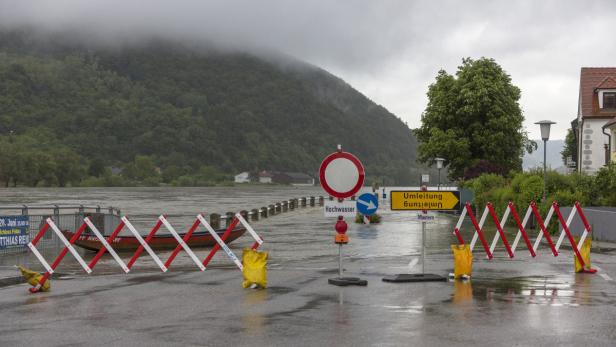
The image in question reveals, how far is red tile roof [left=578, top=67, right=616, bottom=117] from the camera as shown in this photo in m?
57.4

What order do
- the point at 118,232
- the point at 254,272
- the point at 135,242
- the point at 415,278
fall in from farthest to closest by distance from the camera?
the point at 135,242, the point at 118,232, the point at 415,278, the point at 254,272

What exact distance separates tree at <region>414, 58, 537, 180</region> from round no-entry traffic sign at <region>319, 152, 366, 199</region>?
1892 inches

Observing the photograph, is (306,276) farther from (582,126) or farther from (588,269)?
(582,126)

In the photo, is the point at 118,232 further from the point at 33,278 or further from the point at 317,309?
the point at 317,309

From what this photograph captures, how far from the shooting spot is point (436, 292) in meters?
12.6

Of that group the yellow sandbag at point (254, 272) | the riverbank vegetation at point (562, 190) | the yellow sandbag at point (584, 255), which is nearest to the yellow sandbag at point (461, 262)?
the yellow sandbag at point (584, 255)

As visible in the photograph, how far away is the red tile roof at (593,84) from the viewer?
188 feet

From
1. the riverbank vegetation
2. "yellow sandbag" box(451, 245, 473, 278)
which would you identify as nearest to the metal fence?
"yellow sandbag" box(451, 245, 473, 278)

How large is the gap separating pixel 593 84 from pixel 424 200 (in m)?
49.4

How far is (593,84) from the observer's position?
59.7 m

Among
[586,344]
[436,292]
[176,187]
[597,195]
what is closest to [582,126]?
[597,195]

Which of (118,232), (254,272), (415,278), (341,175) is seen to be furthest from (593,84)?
(254,272)

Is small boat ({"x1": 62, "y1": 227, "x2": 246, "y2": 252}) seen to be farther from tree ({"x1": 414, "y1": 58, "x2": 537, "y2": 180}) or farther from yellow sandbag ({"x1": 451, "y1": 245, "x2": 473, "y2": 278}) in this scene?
tree ({"x1": 414, "y1": 58, "x2": 537, "y2": 180})

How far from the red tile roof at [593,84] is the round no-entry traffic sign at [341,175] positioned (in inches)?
1889
